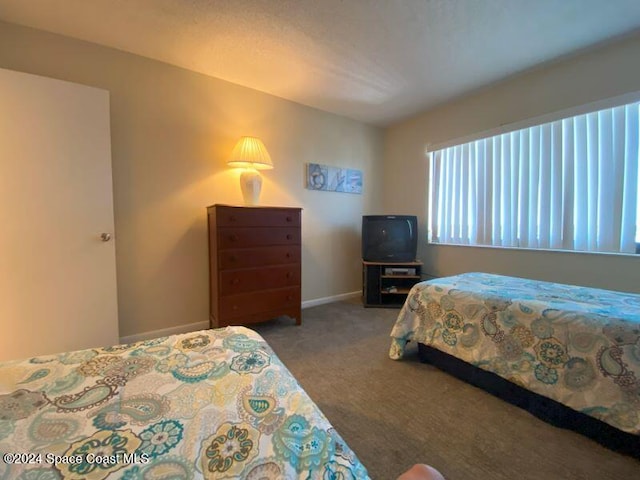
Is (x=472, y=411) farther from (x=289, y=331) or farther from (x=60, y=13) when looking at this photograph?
(x=60, y=13)

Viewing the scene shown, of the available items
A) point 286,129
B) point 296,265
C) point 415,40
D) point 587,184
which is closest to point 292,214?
point 296,265

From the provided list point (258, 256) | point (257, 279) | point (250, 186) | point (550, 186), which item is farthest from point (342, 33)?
point (550, 186)

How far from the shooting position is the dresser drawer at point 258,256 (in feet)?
7.63

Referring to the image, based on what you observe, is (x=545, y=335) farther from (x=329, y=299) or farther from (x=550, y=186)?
(x=329, y=299)

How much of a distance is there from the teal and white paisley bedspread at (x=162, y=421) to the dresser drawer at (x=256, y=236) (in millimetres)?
1476

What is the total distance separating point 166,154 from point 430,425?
2762 mm

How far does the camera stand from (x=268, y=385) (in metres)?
0.73

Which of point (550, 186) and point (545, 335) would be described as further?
point (550, 186)

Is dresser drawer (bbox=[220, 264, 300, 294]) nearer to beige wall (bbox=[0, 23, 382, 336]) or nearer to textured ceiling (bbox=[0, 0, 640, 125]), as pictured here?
beige wall (bbox=[0, 23, 382, 336])

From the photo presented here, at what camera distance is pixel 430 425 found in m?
1.38

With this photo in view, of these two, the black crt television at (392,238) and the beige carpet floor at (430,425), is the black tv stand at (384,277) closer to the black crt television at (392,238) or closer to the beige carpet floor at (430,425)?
the black crt television at (392,238)

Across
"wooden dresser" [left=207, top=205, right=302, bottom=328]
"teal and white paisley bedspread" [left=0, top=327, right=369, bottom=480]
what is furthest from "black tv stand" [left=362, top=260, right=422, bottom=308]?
"teal and white paisley bedspread" [left=0, top=327, right=369, bottom=480]

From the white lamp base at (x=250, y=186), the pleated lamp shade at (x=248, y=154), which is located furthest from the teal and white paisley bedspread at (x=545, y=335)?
the pleated lamp shade at (x=248, y=154)

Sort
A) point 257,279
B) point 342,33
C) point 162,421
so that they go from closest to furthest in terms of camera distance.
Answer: point 162,421 → point 342,33 → point 257,279
